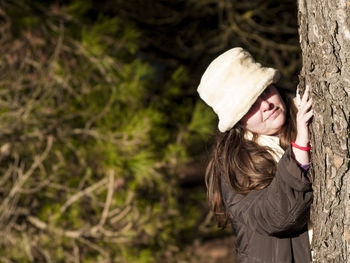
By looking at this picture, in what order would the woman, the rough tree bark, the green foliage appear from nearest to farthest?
the rough tree bark < the woman < the green foliage

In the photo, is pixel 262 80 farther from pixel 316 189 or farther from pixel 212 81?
pixel 316 189

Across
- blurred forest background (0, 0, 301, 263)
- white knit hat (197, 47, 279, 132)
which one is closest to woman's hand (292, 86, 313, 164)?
white knit hat (197, 47, 279, 132)

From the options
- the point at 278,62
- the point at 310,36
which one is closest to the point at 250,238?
the point at 310,36

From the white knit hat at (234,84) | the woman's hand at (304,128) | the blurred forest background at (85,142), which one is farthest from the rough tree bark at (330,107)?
the blurred forest background at (85,142)

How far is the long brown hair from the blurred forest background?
1859 millimetres

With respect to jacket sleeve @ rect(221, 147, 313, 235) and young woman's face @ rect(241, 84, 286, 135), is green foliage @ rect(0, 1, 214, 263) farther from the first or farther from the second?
jacket sleeve @ rect(221, 147, 313, 235)

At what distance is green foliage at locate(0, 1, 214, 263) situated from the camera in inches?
143

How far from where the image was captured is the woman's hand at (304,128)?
57.9 inches

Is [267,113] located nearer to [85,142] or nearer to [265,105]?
[265,105]

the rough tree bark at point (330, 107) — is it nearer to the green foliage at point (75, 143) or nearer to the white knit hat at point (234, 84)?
the white knit hat at point (234, 84)

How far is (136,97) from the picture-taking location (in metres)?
3.90

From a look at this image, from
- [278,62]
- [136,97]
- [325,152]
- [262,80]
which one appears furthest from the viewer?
[278,62]

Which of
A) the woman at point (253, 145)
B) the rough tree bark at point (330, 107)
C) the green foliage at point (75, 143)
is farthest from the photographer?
the green foliage at point (75, 143)

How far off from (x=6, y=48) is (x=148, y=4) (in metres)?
1.54
